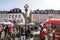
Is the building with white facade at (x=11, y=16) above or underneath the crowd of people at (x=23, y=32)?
above

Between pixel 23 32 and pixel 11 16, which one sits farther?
pixel 11 16

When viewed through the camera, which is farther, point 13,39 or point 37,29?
point 37,29

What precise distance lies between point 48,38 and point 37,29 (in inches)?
28.1

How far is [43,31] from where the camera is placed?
589cm

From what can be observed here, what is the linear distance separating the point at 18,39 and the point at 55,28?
1.03 m

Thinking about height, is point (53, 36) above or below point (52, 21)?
below

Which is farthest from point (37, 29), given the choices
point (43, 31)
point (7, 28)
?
point (7, 28)

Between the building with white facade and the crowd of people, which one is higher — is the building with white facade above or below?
above

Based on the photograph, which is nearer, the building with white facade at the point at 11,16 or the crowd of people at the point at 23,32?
the crowd of people at the point at 23,32

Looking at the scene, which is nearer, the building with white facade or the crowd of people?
the crowd of people

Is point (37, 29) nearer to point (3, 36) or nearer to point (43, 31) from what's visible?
point (43, 31)

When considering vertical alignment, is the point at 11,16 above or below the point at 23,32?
above

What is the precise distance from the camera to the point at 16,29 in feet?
19.6

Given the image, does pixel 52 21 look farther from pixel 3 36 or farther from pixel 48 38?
pixel 3 36
